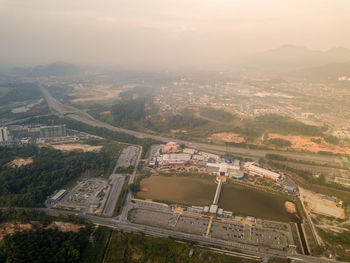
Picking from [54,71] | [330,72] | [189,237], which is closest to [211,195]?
[189,237]

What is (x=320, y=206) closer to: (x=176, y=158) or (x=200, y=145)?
(x=176, y=158)

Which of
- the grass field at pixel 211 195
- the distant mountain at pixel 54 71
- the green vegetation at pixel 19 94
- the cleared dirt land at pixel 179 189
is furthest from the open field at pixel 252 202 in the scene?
the distant mountain at pixel 54 71

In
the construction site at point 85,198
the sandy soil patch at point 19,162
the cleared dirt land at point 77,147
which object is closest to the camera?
the construction site at point 85,198

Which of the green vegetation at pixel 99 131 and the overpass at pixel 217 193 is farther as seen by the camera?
the green vegetation at pixel 99 131

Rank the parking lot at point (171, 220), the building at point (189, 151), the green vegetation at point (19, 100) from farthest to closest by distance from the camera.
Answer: the green vegetation at point (19, 100)
the building at point (189, 151)
the parking lot at point (171, 220)

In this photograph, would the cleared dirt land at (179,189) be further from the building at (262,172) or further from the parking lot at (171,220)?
the building at (262,172)
